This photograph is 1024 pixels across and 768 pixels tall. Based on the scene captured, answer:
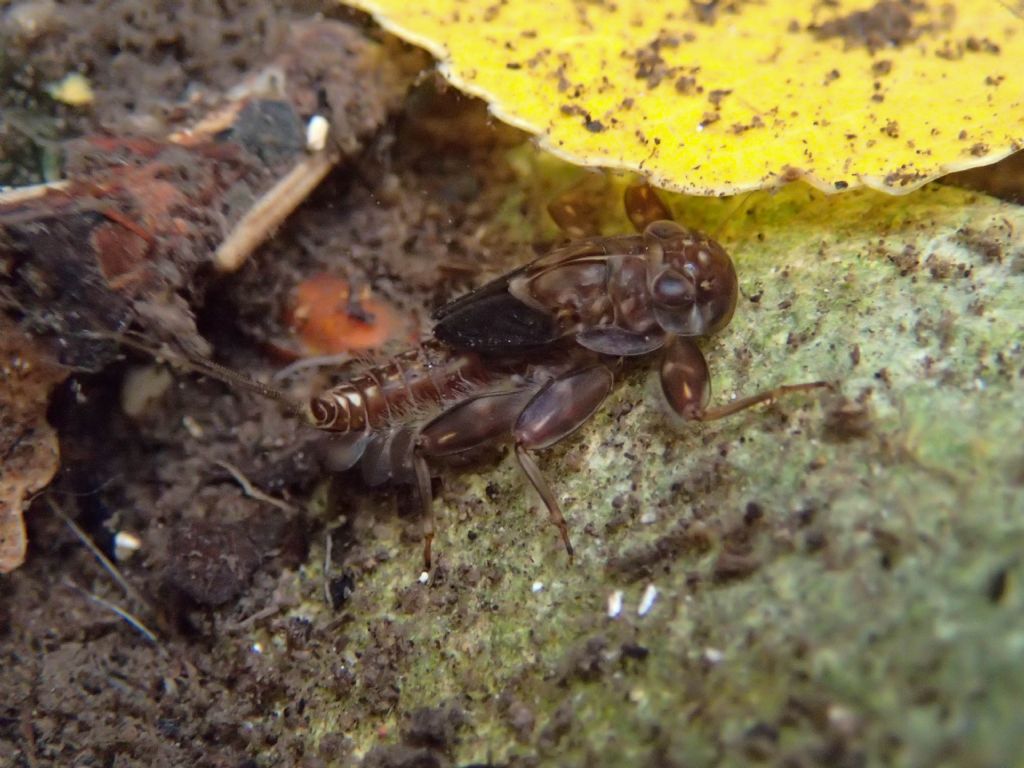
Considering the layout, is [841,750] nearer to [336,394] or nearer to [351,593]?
[351,593]

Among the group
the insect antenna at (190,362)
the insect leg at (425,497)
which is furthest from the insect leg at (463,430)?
the insect antenna at (190,362)

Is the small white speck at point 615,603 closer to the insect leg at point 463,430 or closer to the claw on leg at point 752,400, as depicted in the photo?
the claw on leg at point 752,400

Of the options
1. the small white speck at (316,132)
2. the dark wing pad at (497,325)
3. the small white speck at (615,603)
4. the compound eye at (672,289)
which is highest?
the small white speck at (316,132)

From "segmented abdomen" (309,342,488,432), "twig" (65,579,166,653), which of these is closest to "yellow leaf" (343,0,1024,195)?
"segmented abdomen" (309,342,488,432)

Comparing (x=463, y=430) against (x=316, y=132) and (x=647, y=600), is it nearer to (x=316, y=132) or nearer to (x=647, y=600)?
(x=647, y=600)

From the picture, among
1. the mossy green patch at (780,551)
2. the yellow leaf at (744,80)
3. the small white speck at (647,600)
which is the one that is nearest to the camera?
the mossy green patch at (780,551)

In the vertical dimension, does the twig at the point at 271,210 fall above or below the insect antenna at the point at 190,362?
above
